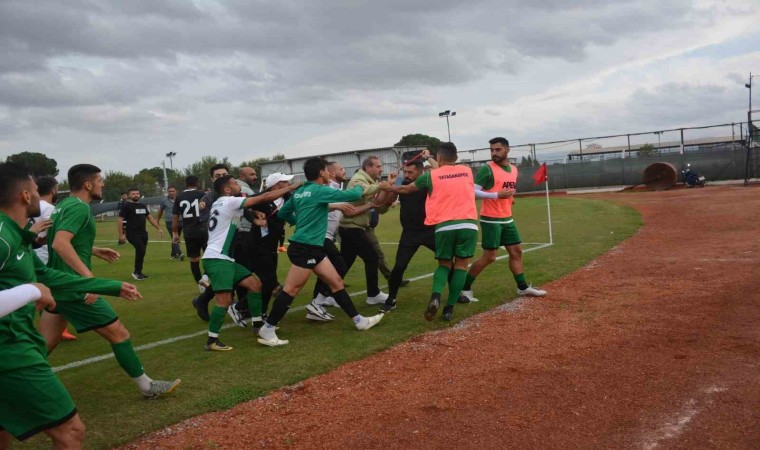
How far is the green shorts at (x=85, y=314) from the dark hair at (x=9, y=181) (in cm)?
148

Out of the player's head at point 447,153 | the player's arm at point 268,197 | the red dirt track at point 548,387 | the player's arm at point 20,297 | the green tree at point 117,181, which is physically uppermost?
the green tree at point 117,181

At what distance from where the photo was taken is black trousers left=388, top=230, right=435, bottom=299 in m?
7.89

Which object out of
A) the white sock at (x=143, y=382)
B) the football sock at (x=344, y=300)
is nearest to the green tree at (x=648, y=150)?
the football sock at (x=344, y=300)

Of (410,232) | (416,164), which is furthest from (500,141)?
(410,232)

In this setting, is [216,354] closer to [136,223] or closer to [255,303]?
[255,303]

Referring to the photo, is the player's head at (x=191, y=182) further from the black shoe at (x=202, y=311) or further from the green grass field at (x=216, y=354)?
the black shoe at (x=202, y=311)

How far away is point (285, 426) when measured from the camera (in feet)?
14.2

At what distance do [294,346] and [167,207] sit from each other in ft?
37.3

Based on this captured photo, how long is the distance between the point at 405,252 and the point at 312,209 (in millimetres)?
1874

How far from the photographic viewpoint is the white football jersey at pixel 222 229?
6.47 metres

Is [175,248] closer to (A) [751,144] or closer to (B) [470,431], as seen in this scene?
(B) [470,431]

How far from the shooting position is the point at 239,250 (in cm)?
816

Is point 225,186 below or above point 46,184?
below

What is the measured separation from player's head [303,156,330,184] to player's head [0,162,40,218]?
339cm
